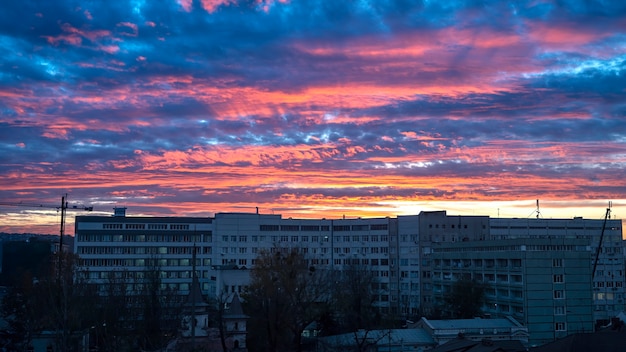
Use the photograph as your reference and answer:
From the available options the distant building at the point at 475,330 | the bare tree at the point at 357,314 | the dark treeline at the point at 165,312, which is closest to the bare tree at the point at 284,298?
the dark treeline at the point at 165,312

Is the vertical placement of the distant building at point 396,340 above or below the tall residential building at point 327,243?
below

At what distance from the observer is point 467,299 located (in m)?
66.1

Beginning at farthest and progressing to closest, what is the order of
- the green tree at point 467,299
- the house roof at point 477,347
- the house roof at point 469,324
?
the green tree at point 467,299, the house roof at point 469,324, the house roof at point 477,347

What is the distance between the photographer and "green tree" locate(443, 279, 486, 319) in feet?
215

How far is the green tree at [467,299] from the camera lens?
65.6 metres

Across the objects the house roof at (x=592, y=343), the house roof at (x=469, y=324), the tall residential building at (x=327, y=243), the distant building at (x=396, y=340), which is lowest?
the distant building at (x=396, y=340)

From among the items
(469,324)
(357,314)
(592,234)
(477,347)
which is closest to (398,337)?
(357,314)

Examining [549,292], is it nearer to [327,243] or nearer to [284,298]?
[284,298]

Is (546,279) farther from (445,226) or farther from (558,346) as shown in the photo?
(445,226)

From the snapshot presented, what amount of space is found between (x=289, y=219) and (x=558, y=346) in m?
72.8

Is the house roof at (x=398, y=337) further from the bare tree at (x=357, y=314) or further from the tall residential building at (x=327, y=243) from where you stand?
the tall residential building at (x=327, y=243)

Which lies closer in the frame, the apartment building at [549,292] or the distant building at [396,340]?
the distant building at [396,340]

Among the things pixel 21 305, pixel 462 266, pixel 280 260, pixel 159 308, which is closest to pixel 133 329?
pixel 159 308

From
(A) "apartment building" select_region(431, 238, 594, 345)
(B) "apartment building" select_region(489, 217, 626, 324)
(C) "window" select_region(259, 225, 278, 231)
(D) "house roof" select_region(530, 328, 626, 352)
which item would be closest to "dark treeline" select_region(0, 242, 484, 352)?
(A) "apartment building" select_region(431, 238, 594, 345)
